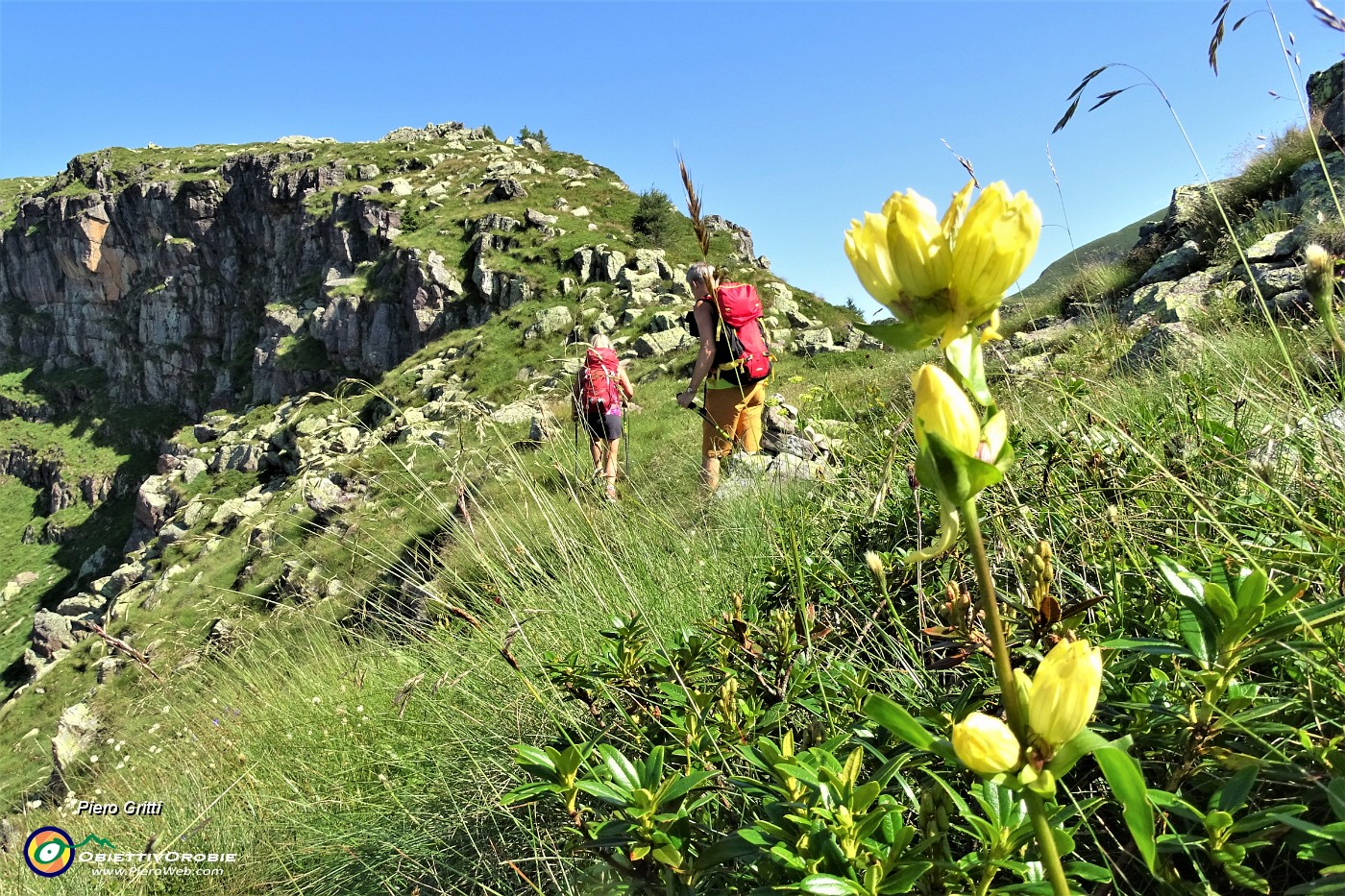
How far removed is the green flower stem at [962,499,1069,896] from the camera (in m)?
0.56

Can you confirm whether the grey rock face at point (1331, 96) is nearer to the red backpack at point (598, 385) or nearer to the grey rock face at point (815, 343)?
the grey rock face at point (815, 343)

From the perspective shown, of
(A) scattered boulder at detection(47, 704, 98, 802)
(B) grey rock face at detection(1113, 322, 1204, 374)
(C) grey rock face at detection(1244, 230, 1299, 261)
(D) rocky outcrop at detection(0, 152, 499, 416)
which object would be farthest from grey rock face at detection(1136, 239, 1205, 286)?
(D) rocky outcrop at detection(0, 152, 499, 416)

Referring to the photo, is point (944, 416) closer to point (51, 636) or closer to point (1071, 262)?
point (1071, 262)

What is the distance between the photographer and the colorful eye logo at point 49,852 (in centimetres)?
311

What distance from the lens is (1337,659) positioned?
3.51 ft

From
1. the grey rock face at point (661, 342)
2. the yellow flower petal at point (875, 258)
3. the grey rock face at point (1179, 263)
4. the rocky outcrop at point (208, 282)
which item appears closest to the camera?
the yellow flower petal at point (875, 258)

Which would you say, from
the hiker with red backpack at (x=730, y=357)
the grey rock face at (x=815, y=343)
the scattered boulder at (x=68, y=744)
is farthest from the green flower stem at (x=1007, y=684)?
the grey rock face at (x=815, y=343)

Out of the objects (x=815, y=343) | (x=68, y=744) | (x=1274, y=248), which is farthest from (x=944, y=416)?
(x=815, y=343)

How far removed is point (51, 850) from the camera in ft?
10.7

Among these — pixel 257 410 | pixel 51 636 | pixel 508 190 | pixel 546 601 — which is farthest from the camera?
pixel 257 410

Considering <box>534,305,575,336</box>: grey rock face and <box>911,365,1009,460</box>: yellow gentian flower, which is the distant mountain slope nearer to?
<box>911,365,1009,460</box>: yellow gentian flower

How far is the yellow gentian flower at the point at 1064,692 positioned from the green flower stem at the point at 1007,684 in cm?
1

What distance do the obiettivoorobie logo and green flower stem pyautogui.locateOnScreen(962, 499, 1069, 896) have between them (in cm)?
403

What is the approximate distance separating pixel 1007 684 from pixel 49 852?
176 inches
